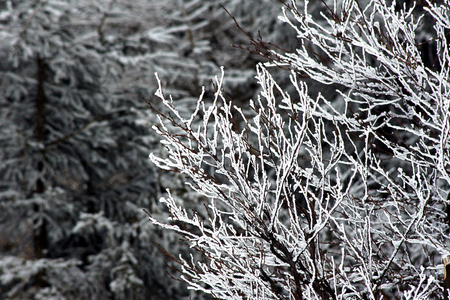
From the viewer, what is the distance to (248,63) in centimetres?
1264

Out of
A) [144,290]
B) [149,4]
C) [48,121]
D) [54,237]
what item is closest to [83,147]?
[48,121]

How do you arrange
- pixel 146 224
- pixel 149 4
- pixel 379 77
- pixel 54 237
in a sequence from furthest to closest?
pixel 149 4 < pixel 54 237 < pixel 146 224 < pixel 379 77

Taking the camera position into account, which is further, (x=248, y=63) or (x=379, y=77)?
(x=248, y=63)

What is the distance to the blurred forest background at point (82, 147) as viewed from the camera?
29.6 ft

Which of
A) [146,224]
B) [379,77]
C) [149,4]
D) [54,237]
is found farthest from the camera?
[149,4]

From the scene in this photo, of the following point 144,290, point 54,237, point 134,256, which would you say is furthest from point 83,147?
point 144,290

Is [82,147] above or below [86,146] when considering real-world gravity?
below

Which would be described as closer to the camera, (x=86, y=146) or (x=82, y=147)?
(x=86, y=146)

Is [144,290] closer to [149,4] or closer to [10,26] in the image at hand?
[10,26]

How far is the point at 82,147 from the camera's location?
10172 millimetres

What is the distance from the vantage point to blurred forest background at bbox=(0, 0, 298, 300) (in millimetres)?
9016

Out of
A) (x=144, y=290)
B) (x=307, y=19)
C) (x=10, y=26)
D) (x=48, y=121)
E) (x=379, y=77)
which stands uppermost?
(x=307, y=19)

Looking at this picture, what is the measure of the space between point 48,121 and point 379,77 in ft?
26.7

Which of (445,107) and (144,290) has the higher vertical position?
(445,107)
